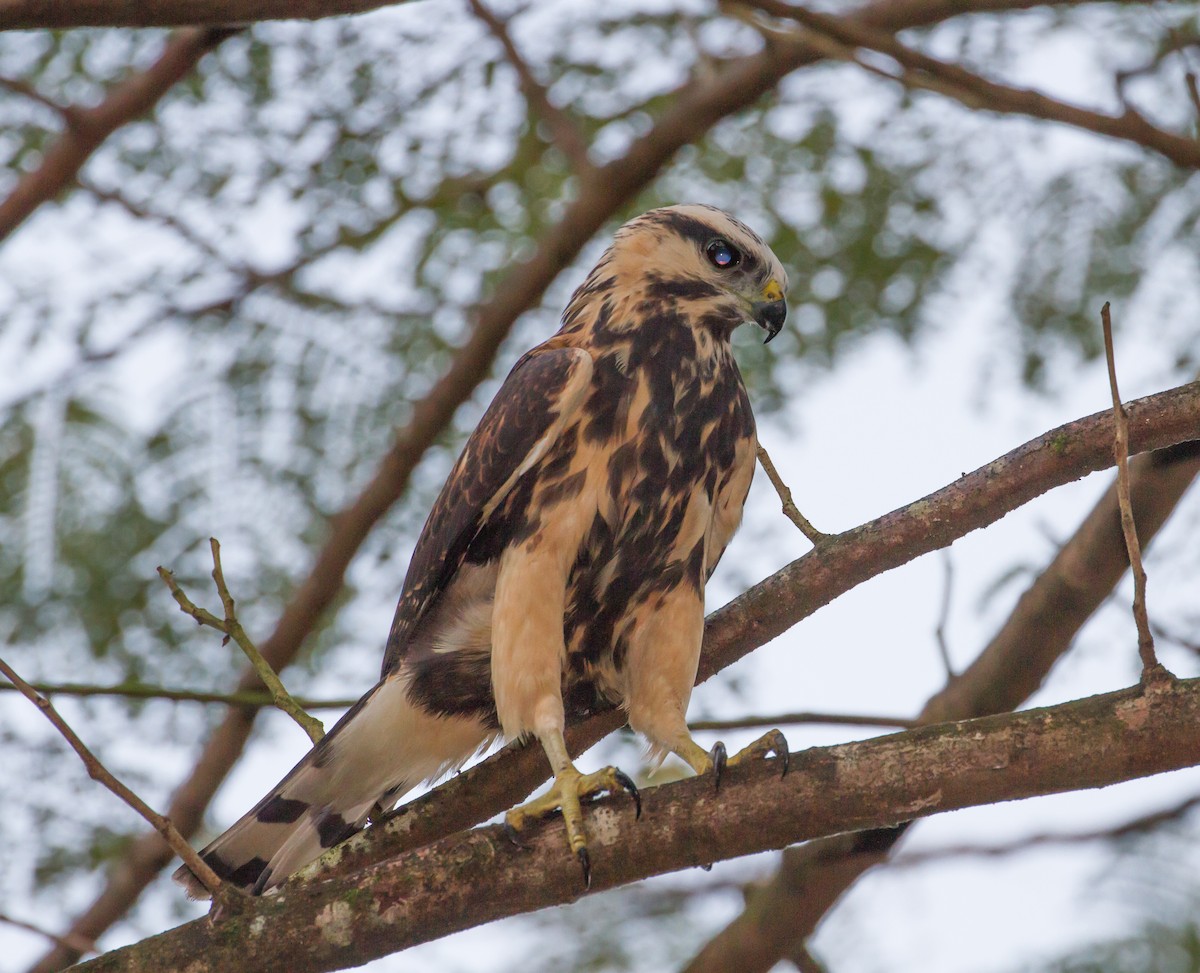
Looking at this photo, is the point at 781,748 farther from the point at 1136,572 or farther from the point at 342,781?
the point at 342,781

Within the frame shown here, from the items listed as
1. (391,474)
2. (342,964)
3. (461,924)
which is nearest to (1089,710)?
(461,924)

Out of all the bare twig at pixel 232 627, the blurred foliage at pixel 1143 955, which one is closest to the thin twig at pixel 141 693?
the bare twig at pixel 232 627

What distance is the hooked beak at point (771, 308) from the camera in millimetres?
4387

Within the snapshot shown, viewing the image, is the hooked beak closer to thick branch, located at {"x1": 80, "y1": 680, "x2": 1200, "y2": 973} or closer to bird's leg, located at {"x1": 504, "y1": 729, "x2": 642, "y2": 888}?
bird's leg, located at {"x1": 504, "y1": 729, "x2": 642, "y2": 888}

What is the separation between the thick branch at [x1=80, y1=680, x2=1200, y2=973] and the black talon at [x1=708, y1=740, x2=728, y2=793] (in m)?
0.02

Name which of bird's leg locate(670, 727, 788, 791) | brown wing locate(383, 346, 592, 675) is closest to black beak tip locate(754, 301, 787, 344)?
brown wing locate(383, 346, 592, 675)

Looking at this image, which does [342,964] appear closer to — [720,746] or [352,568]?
[720,746]

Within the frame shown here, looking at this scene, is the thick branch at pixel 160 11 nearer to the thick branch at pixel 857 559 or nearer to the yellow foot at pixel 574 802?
the thick branch at pixel 857 559

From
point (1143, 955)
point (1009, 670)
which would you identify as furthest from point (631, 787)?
point (1143, 955)

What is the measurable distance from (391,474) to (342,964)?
2861 mm

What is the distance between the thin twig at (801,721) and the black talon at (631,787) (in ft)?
3.35

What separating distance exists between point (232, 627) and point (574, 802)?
0.90 m

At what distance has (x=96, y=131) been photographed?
17.1 ft

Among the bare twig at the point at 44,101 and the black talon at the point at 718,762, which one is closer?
the black talon at the point at 718,762
